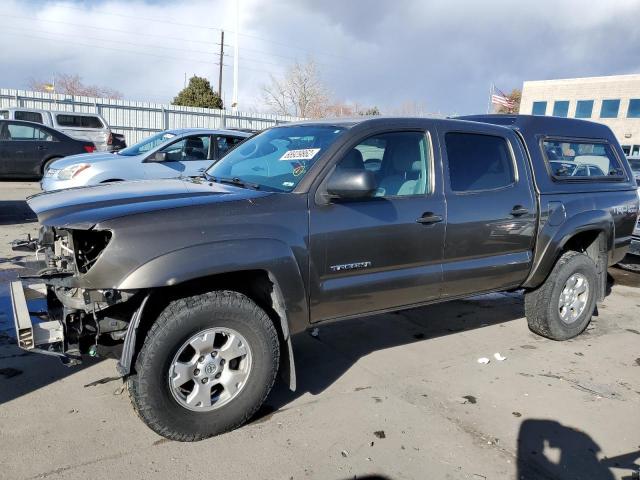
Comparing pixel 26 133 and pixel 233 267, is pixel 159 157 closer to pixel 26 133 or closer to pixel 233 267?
pixel 233 267

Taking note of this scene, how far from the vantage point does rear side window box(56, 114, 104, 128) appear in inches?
663

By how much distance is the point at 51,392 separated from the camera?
354cm

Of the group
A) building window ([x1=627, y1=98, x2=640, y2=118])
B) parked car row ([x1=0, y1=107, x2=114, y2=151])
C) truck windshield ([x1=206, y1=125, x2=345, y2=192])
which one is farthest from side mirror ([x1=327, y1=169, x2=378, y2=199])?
building window ([x1=627, y1=98, x2=640, y2=118])

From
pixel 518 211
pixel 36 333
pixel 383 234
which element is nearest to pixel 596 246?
pixel 518 211

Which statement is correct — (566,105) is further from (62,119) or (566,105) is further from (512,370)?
(512,370)

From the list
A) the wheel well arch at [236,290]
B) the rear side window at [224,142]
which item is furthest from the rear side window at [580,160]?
the rear side window at [224,142]

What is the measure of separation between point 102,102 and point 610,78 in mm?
37124

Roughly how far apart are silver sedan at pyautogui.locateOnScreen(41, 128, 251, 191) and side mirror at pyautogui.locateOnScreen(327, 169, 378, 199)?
491cm

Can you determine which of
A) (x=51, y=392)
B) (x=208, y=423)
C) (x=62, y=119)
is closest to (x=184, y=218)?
(x=208, y=423)

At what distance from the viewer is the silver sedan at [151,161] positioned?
317 inches

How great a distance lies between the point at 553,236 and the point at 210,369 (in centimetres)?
315

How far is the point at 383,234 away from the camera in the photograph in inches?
139

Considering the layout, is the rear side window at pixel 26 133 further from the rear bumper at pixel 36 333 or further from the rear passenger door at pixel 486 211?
the rear passenger door at pixel 486 211

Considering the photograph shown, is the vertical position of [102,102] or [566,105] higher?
Answer: [566,105]
